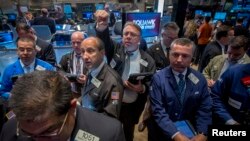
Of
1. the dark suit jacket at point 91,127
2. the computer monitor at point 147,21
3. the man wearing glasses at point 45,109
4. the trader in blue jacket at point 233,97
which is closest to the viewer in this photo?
the man wearing glasses at point 45,109

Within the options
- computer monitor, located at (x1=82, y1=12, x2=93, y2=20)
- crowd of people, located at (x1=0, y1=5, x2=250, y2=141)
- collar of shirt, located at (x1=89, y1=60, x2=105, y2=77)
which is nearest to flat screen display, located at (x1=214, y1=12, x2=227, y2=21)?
computer monitor, located at (x1=82, y1=12, x2=93, y2=20)

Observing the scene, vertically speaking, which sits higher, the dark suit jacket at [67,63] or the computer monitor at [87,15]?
the dark suit jacket at [67,63]

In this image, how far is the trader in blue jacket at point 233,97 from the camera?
5.29 feet

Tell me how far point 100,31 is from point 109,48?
22 cm

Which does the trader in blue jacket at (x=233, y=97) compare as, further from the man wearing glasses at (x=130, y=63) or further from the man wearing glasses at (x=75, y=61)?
the man wearing glasses at (x=75, y=61)

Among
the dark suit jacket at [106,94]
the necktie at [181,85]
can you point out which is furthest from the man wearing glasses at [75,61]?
the necktie at [181,85]

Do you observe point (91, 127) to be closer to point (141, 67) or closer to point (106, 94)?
point (106, 94)

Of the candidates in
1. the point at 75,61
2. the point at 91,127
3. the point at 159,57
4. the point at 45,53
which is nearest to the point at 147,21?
the point at 159,57

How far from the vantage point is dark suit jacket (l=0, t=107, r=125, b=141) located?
101 centimetres

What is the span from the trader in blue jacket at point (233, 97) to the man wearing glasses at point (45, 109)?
1.16m

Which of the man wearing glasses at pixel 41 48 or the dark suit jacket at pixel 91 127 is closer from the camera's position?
the dark suit jacket at pixel 91 127

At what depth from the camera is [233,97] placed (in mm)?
1685

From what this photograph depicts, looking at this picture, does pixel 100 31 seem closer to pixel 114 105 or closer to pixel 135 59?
pixel 135 59

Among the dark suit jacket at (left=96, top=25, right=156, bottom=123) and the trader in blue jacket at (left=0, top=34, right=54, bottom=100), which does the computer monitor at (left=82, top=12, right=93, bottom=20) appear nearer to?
the dark suit jacket at (left=96, top=25, right=156, bottom=123)
